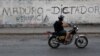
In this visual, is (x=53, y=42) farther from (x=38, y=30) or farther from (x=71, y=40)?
(x=38, y=30)

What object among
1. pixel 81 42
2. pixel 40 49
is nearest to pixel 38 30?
pixel 81 42

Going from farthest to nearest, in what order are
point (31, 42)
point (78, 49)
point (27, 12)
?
point (27, 12), point (31, 42), point (78, 49)

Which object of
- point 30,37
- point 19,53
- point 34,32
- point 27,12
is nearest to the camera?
point 19,53

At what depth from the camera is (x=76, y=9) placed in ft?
76.6

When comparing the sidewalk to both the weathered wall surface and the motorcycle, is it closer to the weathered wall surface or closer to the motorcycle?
the weathered wall surface

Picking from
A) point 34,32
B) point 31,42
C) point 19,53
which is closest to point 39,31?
point 34,32

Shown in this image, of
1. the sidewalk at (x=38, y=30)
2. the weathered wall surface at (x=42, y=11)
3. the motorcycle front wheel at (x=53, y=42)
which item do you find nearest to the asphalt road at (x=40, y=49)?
the motorcycle front wheel at (x=53, y=42)

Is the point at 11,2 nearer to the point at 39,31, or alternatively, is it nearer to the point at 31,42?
the point at 39,31

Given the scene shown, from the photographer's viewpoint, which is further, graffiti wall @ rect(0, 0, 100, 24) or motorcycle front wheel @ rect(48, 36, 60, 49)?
graffiti wall @ rect(0, 0, 100, 24)

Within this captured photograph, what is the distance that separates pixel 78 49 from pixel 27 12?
840cm

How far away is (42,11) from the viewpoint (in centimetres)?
2328

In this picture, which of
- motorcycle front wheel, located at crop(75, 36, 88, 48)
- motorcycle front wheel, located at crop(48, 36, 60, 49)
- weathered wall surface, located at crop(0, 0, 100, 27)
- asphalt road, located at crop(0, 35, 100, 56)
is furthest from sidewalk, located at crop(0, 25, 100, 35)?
motorcycle front wheel, located at crop(75, 36, 88, 48)

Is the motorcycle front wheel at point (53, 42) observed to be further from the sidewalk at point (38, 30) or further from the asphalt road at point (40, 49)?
the sidewalk at point (38, 30)

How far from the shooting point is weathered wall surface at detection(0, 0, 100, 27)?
23.3 meters
